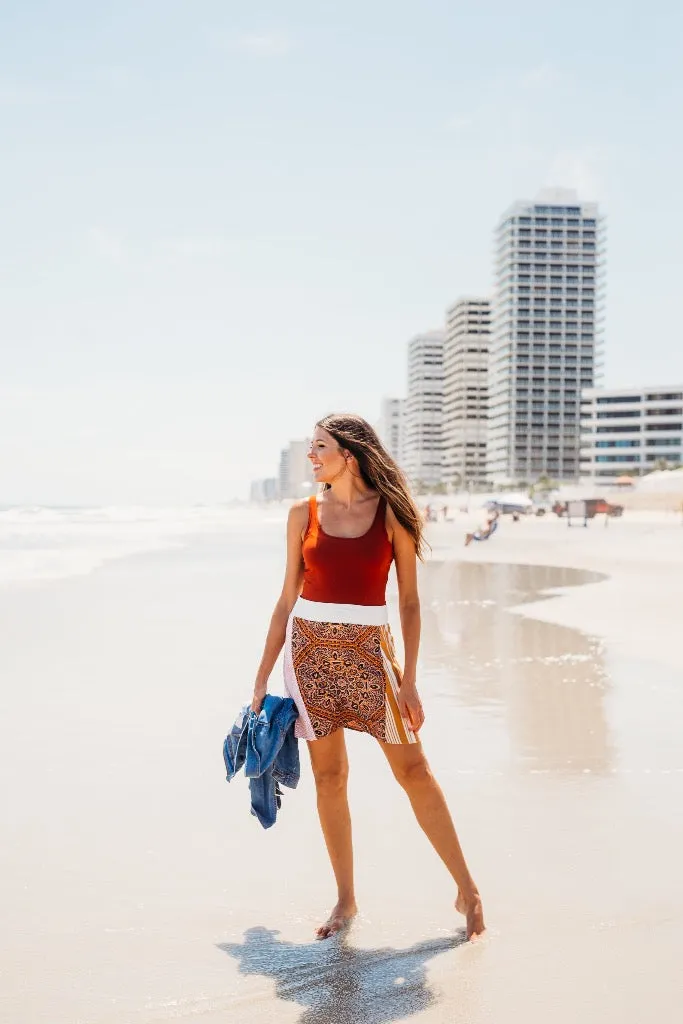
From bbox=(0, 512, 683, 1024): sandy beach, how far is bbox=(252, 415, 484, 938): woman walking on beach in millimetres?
289

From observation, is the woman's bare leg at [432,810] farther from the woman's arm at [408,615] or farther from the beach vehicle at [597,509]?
the beach vehicle at [597,509]

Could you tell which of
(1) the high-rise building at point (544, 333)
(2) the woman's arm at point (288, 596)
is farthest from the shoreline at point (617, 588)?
(1) the high-rise building at point (544, 333)

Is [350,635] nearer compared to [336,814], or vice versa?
[350,635]

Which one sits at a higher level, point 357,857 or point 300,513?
point 300,513

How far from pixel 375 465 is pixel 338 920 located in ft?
5.14

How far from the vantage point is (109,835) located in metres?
3.97

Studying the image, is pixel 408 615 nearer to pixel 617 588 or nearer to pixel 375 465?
pixel 375 465

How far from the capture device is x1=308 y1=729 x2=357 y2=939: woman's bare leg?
10.4ft

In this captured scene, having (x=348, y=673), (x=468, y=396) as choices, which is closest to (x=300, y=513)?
(x=348, y=673)

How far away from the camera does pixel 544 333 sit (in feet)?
539

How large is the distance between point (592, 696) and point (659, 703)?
48 cm

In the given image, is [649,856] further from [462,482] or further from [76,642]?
[462,482]

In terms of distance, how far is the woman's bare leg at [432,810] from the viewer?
315 centimetres

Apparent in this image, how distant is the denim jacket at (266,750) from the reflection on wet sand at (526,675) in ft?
7.23
